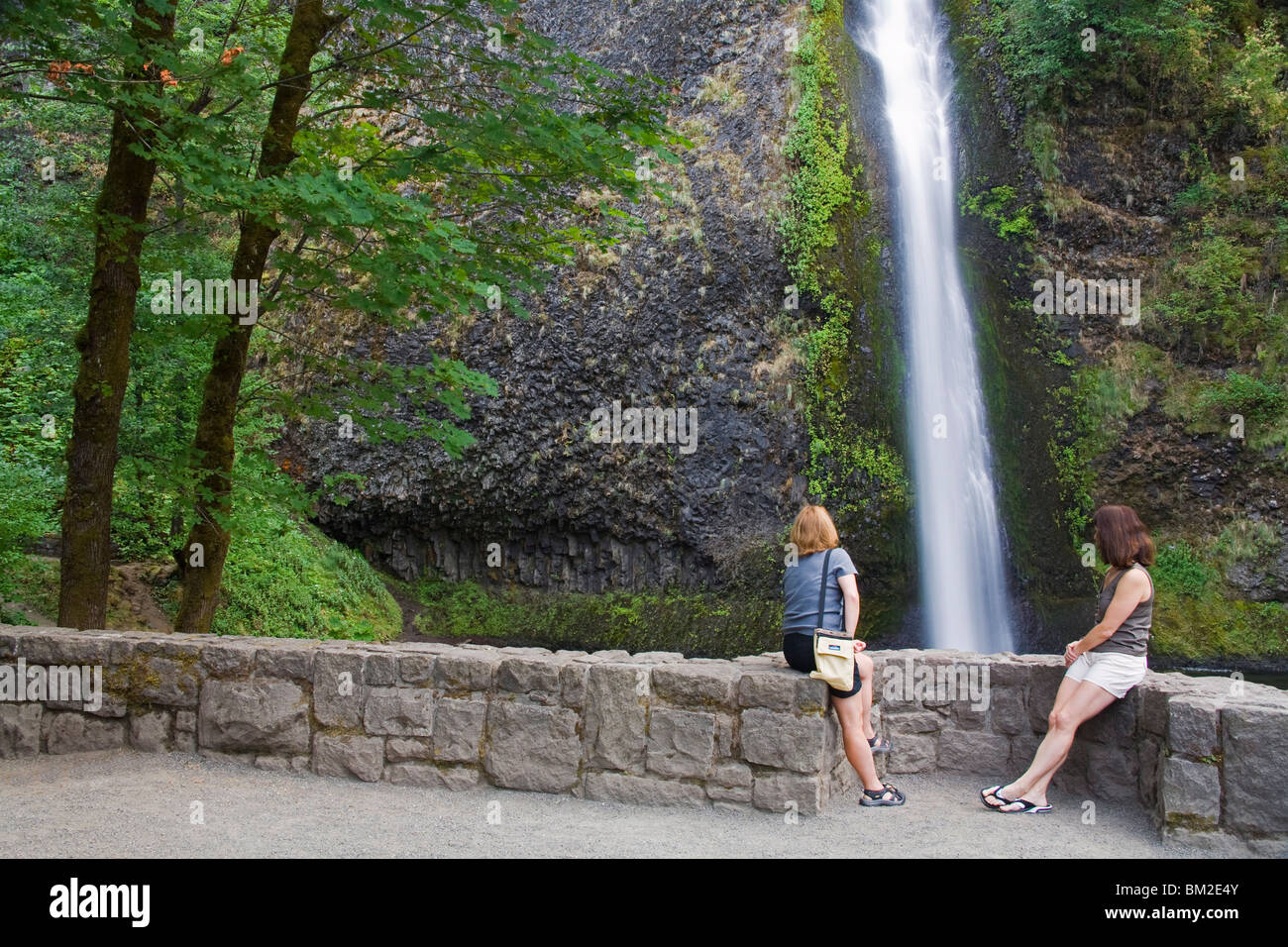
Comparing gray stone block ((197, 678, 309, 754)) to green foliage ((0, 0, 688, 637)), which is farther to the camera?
green foliage ((0, 0, 688, 637))

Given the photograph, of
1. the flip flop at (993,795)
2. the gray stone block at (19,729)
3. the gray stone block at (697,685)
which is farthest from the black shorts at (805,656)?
the gray stone block at (19,729)

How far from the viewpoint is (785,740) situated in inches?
207

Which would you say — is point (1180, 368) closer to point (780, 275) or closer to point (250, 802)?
point (780, 275)

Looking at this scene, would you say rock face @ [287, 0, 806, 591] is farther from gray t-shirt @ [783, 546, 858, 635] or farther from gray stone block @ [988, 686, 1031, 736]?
gray t-shirt @ [783, 546, 858, 635]

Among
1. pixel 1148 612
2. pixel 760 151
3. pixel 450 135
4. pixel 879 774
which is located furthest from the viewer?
pixel 760 151

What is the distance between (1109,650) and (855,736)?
1397 mm

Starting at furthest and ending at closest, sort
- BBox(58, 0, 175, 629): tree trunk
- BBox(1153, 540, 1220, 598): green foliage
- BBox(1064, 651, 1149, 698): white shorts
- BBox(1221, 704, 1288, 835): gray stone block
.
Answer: BBox(1153, 540, 1220, 598): green foliage, BBox(58, 0, 175, 629): tree trunk, BBox(1064, 651, 1149, 698): white shorts, BBox(1221, 704, 1288, 835): gray stone block

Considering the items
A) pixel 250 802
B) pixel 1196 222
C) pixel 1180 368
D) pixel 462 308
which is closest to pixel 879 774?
pixel 250 802

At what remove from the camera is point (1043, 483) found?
569 inches

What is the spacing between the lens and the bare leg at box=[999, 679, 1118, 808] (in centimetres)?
520

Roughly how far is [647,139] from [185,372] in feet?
20.5

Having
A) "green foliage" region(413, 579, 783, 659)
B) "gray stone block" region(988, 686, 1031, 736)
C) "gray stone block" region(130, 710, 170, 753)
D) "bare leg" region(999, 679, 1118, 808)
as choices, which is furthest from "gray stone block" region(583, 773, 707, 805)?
"green foliage" region(413, 579, 783, 659)

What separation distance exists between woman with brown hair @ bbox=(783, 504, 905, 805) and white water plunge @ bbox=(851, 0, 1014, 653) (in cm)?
845

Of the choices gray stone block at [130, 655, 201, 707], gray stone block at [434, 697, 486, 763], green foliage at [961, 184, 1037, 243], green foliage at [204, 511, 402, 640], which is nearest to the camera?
gray stone block at [434, 697, 486, 763]
